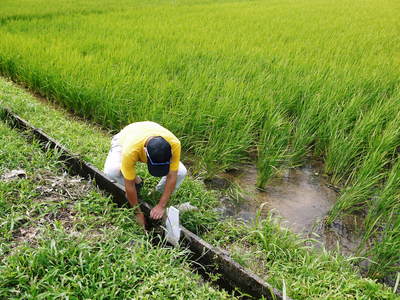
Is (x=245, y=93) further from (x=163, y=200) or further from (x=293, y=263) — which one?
(x=293, y=263)

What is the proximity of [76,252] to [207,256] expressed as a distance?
29.5 inches

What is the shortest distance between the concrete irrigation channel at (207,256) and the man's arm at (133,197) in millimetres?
62

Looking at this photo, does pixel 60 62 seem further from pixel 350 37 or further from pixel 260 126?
pixel 350 37

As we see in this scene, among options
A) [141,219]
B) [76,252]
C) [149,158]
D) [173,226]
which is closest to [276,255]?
[173,226]

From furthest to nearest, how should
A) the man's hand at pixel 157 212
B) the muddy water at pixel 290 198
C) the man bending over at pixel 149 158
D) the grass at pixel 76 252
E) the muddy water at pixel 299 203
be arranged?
the muddy water at pixel 290 198
the muddy water at pixel 299 203
the man's hand at pixel 157 212
the man bending over at pixel 149 158
the grass at pixel 76 252

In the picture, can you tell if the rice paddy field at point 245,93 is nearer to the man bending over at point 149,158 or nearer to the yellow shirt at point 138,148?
the man bending over at point 149,158

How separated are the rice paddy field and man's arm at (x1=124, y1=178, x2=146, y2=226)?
1.08ft

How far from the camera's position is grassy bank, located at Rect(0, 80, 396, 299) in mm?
1920

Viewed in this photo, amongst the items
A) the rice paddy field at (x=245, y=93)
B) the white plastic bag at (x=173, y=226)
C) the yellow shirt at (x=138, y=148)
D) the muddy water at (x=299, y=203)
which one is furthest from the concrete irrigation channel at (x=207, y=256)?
the muddy water at (x=299, y=203)

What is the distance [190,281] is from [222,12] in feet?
29.5

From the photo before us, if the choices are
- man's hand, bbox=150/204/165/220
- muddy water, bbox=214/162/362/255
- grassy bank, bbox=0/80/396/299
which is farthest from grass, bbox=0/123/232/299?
muddy water, bbox=214/162/362/255

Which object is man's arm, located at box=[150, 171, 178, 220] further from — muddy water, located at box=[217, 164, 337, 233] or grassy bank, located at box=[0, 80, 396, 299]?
muddy water, located at box=[217, 164, 337, 233]

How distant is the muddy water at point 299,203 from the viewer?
2607 millimetres

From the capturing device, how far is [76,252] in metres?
1.93
